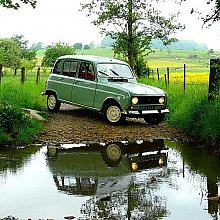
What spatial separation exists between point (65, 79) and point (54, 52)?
1856 inches

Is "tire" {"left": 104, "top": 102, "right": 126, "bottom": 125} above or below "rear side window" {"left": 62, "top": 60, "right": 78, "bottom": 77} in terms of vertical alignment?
below

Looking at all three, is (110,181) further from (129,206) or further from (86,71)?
(86,71)

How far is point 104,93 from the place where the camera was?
563 inches

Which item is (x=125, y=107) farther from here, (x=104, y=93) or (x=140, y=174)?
(x=140, y=174)

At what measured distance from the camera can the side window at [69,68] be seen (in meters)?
15.7

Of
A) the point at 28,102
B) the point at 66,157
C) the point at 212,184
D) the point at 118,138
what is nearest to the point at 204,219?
the point at 212,184

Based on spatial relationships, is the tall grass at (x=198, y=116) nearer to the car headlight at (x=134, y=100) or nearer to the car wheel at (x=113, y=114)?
the car headlight at (x=134, y=100)

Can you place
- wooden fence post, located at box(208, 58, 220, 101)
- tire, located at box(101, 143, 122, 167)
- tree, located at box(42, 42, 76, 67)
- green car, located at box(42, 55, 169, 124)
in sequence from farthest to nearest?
tree, located at box(42, 42, 76, 67)
green car, located at box(42, 55, 169, 124)
wooden fence post, located at box(208, 58, 220, 101)
tire, located at box(101, 143, 122, 167)

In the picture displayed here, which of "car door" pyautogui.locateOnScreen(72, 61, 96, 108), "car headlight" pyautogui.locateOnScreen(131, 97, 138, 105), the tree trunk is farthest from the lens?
the tree trunk

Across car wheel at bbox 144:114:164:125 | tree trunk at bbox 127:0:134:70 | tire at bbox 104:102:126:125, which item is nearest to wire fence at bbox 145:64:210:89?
tree trunk at bbox 127:0:134:70

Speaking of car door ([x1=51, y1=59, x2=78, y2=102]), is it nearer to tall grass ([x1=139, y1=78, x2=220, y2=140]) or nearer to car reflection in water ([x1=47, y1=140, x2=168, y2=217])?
tall grass ([x1=139, y1=78, x2=220, y2=140])

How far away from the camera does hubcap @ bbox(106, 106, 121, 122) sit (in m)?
13.9

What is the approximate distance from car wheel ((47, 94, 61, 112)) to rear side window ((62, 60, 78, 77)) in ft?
2.93

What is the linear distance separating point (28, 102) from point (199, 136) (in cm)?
625
